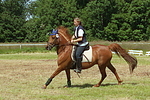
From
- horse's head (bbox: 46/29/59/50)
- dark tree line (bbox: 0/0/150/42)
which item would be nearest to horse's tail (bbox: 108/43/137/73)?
horse's head (bbox: 46/29/59/50)

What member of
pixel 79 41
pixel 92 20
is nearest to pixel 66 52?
pixel 79 41

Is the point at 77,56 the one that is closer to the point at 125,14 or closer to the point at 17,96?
the point at 17,96

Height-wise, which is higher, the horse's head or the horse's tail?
the horse's head

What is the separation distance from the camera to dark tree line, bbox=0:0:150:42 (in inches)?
2101

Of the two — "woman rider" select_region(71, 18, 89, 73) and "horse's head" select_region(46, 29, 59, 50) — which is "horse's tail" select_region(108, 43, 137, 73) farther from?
"horse's head" select_region(46, 29, 59, 50)

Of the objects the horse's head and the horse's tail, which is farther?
the horse's tail

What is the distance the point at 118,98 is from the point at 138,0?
4793 cm

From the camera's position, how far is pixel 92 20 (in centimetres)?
5516

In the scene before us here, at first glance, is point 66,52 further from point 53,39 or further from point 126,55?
point 126,55

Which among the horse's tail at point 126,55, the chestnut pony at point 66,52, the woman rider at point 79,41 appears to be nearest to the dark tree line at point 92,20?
the horse's tail at point 126,55

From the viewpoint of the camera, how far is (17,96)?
8578 millimetres

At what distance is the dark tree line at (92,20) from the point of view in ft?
175

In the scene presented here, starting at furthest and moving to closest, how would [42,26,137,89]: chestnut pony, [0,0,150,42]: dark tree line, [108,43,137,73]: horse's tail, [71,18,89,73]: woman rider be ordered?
[0,0,150,42]: dark tree line → [108,43,137,73]: horse's tail → [42,26,137,89]: chestnut pony → [71,18,89,73]: woman rider

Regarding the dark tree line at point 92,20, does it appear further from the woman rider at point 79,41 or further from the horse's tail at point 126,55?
the woman rider at point 79,41
